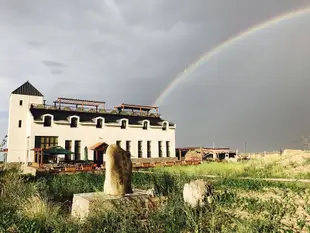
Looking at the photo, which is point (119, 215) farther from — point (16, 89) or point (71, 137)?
point (16, 89)

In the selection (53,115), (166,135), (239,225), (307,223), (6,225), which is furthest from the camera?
(166,135)

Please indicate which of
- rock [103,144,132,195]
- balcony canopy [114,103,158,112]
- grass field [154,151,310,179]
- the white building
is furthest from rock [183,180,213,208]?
balcony canopy [114,103,158,112]

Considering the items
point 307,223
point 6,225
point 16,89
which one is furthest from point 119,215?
point 16,89

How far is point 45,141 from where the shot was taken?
31.4m

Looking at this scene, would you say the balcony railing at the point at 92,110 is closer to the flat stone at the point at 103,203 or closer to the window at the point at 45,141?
the window at the point at 45,141

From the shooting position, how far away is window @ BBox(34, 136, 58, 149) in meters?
30.7

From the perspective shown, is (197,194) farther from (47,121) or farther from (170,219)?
(47,121)

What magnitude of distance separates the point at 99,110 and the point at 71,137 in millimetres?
5609

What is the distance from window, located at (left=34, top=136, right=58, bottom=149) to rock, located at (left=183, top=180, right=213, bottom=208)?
26.9 meters

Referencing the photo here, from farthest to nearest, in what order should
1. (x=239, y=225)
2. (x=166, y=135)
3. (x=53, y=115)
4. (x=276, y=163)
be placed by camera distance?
(x=166, y=135) < (x=53, y=115) < (x=276, y=163) < (x=239, y=225)

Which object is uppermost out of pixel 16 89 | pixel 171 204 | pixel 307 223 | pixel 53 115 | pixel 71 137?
pixel 16 89

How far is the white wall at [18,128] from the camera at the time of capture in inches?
1246

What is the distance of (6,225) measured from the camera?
19.8ft

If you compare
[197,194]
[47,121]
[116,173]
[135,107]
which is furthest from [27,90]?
[197,194]
